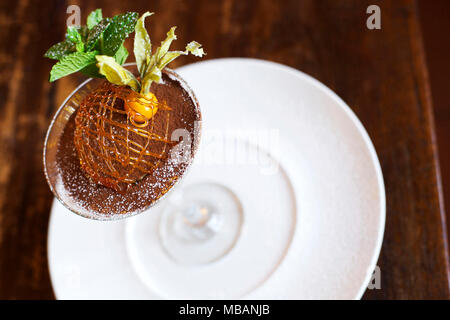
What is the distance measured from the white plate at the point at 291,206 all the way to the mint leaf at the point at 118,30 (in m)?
0.40

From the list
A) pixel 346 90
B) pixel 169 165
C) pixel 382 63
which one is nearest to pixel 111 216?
pixel 169 165

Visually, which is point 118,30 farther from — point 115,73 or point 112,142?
point 112,142

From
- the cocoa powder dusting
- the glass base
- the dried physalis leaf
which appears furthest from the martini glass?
the dried physalis leaf

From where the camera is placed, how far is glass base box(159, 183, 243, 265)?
1.21 metres

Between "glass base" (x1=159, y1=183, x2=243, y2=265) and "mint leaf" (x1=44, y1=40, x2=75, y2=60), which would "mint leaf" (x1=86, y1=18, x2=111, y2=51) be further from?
"glass base" (x1=159, y1=183, x2=243, y2=265)

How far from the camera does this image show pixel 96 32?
33.2 inches

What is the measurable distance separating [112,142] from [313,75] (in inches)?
25.5

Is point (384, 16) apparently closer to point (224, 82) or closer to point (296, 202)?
point (224, 82)

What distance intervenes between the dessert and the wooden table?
0.41 metres

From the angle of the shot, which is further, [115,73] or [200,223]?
[200,223]

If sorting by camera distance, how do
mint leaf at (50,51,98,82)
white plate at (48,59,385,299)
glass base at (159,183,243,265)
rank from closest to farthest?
1. mint leaf at (50,51,98,82)
2. white plate at (48,59,385,299)
3. glass base at (159,183,243,265)

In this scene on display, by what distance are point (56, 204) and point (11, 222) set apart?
0.19m

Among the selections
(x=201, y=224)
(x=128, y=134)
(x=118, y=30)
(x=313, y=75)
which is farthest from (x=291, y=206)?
(x=118, y=30)

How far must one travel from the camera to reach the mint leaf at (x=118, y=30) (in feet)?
2.71
